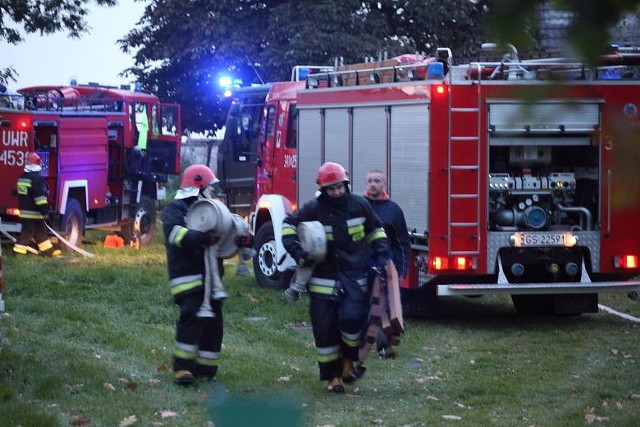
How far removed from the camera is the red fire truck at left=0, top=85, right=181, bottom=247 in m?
19.0

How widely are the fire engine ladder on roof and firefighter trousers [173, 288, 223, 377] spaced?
3.72m

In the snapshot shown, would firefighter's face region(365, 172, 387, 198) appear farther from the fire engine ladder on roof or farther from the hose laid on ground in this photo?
the hose laid on ground

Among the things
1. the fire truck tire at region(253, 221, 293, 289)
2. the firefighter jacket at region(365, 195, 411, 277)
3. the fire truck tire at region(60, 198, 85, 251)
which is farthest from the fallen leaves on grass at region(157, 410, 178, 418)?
the fire truck tire at region(60, 198, 85, 251)

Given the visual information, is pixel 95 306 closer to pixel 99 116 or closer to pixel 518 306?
pixel 518 306

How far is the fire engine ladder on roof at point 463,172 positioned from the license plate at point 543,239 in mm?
404

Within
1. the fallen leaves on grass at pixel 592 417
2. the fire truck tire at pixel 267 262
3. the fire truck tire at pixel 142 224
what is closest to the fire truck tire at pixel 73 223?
the fire truck tire at pixel 142 224

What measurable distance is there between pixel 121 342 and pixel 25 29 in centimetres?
778

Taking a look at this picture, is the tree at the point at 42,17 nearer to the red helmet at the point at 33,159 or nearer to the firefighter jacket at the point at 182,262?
the red helmet at the point at 33,159

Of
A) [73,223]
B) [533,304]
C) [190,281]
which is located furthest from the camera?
[73,223]

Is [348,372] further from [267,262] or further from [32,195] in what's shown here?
[32,195]

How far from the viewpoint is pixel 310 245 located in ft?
28.8

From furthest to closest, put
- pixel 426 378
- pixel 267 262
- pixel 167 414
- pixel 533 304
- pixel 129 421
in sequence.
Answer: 1. pixel 267 262
2. pixel 533 304
3. pixel 426 378
4. pixel 167 414
5. pixel 129 421

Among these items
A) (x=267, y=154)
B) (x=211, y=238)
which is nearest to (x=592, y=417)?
(x=211, y=238)

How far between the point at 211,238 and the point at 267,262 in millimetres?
7030
